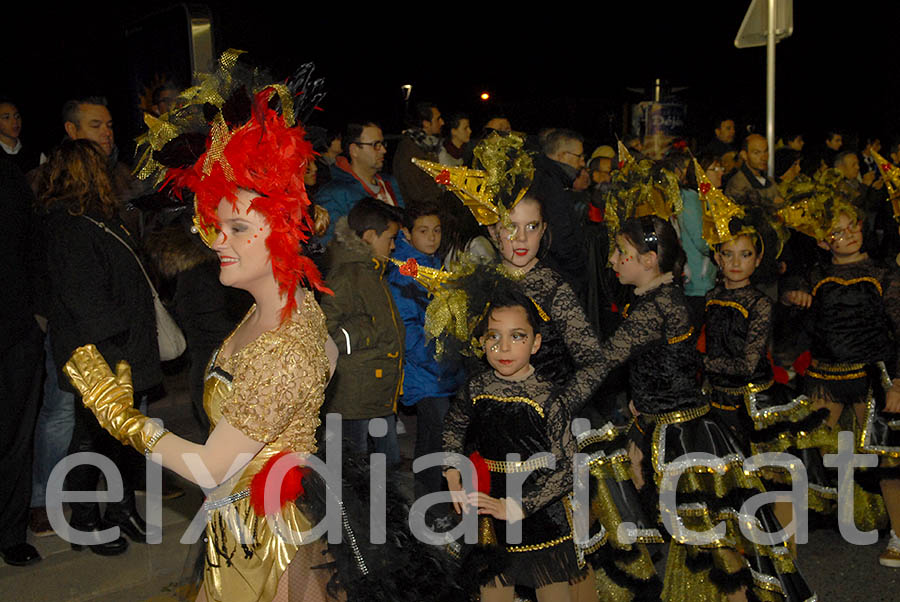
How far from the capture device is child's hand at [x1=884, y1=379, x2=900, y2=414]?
15.5 feet

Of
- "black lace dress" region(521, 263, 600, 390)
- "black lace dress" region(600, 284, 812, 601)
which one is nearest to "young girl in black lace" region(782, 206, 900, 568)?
"black lace dress" region(600, 284, 812, 601)

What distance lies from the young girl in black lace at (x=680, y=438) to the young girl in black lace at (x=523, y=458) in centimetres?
50

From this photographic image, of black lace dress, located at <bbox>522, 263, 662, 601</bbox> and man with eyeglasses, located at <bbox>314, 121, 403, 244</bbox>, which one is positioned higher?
man with eyeglasses, located at <bbox>314, 121, 403, 244</bbox>

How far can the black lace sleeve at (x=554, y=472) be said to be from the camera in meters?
3.33

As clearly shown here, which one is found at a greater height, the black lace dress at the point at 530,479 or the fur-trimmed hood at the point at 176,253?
the fur-trimmed hood at the point at 176,253

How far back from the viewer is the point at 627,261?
4.07 meters

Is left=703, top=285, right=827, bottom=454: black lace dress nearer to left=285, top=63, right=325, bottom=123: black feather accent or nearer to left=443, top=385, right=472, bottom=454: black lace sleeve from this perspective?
left=443, top=385, right=472, bottom=454: black lace sleeve

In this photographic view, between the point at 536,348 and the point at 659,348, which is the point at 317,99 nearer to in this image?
the point at 536,348

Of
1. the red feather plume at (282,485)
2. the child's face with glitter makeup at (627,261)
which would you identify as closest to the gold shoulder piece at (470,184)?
the child's face with glitter makeup at (627,261)

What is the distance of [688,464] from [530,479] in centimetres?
98

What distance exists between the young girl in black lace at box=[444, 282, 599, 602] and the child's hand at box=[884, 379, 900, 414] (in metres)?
2.36

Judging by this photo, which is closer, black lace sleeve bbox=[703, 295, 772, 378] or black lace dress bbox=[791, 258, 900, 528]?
black lace sleeve bbox=[703, 295, 772, 378]

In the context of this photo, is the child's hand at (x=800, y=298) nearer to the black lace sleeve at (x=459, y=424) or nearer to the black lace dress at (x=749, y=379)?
the black lace dress at (x=749, y=379)

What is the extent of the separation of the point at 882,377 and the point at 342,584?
Answer: 371cm
